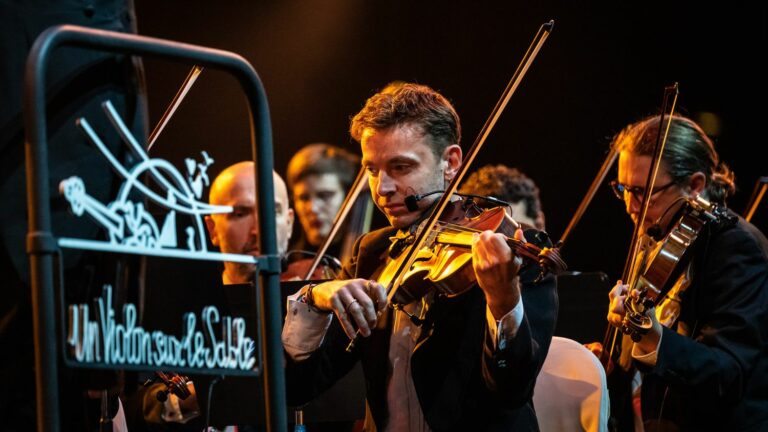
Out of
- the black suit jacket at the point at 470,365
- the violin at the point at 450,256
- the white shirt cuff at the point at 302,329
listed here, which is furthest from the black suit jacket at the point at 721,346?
the white shirt cuff at the point at 302,329

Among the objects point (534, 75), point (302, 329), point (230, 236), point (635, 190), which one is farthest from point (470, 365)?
point (534, 75)

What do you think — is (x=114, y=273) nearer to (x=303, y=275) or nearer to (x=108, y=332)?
(x=108, y=332)

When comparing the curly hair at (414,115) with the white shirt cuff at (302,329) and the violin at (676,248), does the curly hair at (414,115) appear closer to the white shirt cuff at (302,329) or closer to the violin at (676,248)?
the white shirt cuff at (302,329)

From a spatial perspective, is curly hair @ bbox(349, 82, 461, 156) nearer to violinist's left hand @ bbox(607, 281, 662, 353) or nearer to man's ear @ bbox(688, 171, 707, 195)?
violinist's left hand @ bbox(607, 281, 662, 353)

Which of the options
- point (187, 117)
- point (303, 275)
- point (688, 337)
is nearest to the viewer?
point (688, 337)

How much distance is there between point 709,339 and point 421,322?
2.77 feet

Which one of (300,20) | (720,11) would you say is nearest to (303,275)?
(300,20)

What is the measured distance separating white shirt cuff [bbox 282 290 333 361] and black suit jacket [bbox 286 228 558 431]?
0.13 feet

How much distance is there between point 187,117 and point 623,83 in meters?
2.24

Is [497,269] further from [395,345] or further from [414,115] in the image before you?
[414,115]

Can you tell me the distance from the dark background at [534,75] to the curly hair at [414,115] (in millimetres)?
2587

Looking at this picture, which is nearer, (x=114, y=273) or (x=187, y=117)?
(x=114, y=273)

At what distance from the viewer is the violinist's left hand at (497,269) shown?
5.84 ft

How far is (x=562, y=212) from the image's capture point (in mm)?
5012
